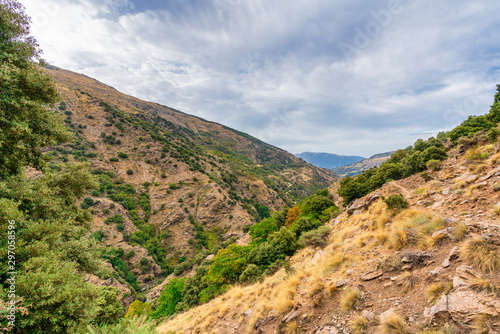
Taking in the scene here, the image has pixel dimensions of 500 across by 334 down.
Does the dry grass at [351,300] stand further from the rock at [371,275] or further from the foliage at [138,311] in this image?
the foliage at [138,311]

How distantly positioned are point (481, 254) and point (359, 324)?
3564 mm

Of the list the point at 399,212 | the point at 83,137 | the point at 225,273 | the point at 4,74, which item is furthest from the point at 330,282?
the point at 83,137

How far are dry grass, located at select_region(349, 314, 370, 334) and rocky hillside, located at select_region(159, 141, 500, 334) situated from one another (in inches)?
0.9

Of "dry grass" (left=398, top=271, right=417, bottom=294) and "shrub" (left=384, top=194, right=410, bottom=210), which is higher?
"shrub" (left=384, top=194, right=410, bottom=210)

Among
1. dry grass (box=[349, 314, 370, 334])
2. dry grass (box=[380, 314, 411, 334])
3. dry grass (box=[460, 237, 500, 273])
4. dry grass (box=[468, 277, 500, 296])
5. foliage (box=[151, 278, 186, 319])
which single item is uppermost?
dry grass (box=[460, 237, 500, 273])

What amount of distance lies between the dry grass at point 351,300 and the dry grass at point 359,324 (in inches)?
24.1

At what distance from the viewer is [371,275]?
646 cm

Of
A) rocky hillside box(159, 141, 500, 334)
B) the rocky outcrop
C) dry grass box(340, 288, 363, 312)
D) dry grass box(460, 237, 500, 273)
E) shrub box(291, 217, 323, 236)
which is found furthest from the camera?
shrub box(291, 217, 323, 236)

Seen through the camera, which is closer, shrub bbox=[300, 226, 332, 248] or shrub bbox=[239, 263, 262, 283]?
shrub bbox=[300, 226, 332, 248]

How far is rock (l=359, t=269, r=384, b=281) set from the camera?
6.35 meters

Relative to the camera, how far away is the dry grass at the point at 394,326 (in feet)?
13.5

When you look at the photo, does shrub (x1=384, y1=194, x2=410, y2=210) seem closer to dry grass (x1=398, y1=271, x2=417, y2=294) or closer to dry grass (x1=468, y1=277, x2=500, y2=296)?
dry grass (x1=398, y1=271, x2=417, y2=294)

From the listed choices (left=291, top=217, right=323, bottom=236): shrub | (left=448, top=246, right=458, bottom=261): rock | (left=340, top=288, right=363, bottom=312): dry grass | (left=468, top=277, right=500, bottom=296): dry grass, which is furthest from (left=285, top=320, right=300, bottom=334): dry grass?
(left=291, top=217, right=323, bottom=236): shrub

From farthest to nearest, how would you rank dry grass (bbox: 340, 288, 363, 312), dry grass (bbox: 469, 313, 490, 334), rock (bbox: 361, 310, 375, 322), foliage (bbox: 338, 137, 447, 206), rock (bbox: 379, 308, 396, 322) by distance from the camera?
foliage (bbox: 338, 137, 447, 206)
dry grass (bbox: 340, 288, 363, 312)
rock (bbox: 361, 310, 375, 322)
rock (bbox: 379, 308, 396, 322)
dry grass (bbox: 469, 313, 490, 334)
